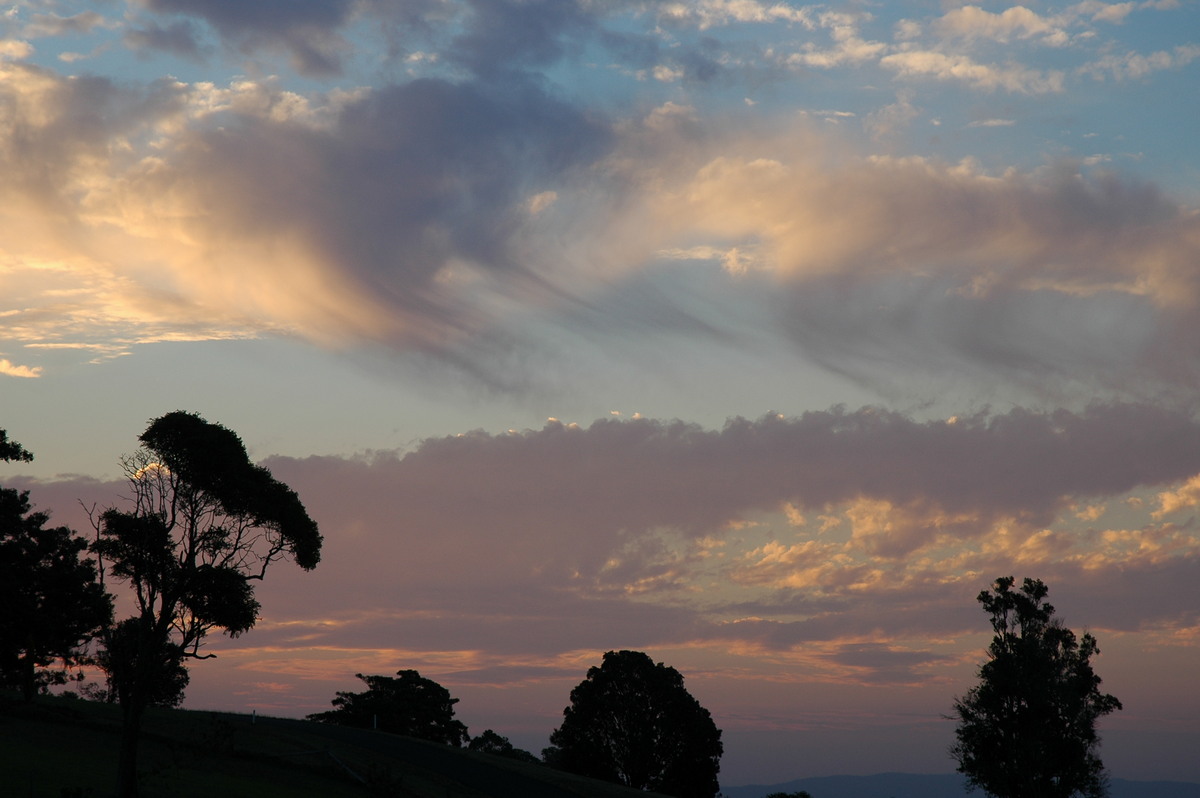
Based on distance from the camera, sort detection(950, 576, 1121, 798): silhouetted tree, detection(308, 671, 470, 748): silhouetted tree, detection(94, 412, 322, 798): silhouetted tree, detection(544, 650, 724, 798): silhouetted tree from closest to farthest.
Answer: detection(94, 412, 322, 798): silhouetted tree → detection(950, 576, 1121, 798): silhouetted tree → detection(544, 650, 724, 798): silhouetted tree → detection(308, 671, 470, 748): silhouetted tree

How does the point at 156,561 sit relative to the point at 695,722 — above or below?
above

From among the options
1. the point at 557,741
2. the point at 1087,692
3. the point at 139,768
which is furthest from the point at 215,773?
the point at 1087,692

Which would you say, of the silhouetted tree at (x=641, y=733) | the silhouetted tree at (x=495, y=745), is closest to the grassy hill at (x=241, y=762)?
the silhouetted tree at (x=641, y=733)

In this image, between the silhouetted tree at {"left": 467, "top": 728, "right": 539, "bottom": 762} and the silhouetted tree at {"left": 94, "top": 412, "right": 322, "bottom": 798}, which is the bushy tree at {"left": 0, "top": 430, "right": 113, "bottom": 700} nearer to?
the silhouetted tree at {"left": 94, "top": 412, "right": 322, "bottom": 798}

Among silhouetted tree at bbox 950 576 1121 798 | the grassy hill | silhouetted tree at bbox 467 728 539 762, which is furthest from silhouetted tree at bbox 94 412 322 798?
silhouetted tree at bbox 467 728 539 762

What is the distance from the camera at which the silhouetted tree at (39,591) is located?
57.6 m

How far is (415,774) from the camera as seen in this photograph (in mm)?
59844

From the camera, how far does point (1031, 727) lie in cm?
7162

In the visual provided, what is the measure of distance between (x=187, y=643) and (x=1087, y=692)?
2506 inches

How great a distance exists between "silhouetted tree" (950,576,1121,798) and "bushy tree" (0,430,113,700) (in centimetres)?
5957

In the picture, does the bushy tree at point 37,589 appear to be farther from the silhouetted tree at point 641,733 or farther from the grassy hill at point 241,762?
the silhouetted tree at point 641,733

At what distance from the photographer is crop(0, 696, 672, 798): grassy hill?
46656 mm

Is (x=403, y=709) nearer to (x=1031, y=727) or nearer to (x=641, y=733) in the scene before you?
(x=641, y=733)

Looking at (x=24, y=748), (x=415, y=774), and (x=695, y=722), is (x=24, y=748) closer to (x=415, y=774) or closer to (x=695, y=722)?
(x=415, y=774)
